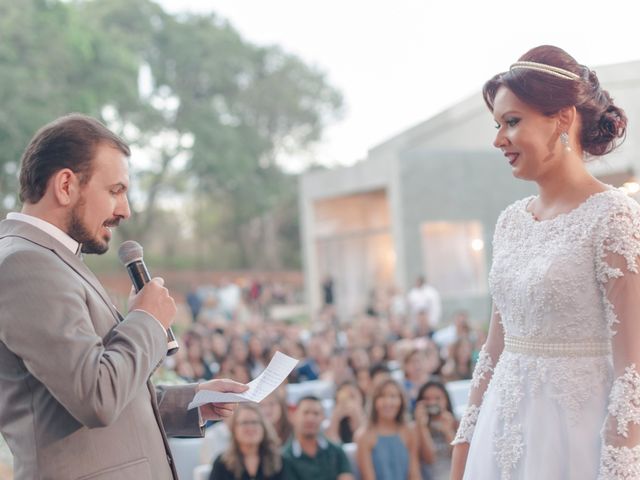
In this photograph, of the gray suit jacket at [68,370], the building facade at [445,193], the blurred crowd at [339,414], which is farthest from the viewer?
the building facade at [445,193]

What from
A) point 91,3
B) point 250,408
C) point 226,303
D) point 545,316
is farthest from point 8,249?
point 91,3

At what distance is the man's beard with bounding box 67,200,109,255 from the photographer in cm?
210

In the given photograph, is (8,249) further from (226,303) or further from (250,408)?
(226,303)

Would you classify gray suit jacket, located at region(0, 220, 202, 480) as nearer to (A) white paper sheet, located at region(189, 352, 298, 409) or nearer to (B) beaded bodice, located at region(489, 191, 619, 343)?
(A) white paper sheet, located at region(189, 352, 298, 409)

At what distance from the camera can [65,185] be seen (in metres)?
2.07

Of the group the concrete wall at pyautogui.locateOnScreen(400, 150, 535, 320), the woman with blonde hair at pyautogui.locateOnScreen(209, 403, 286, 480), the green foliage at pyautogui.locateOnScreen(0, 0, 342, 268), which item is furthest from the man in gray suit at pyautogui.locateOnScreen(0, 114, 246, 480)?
the concrete wall at pyautogui.locateOnScreen(400, 150, 535, 320)

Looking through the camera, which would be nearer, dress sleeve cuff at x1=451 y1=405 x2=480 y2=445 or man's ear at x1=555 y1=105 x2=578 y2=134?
man's ear at x1=555 y1=105 x2=578 y2=134

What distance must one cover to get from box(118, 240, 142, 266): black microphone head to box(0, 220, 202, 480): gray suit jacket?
127 mm

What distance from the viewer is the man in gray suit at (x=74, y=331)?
1880 millimetres

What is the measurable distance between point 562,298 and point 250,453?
3.31 m

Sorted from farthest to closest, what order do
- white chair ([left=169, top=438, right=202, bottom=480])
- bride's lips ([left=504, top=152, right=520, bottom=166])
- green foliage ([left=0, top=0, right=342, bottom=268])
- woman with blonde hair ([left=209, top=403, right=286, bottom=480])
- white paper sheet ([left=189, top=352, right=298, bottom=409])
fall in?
green foliage ([left=0, top=0, right=342, bottom=268]) < white chair ([left=169, top=438, right=202, bottom=480]) < woman with blonde hair ([left=209, top=403, right=286, bottom=480]) < bride's lips ([left=504, top=152, right=520, bottom=166]) < white paper sheet ([left=189, top=352, right=298, bottom=409])

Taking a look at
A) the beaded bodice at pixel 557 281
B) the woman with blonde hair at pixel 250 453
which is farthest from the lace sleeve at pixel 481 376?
the woman with blonde hair at pixel 250 453

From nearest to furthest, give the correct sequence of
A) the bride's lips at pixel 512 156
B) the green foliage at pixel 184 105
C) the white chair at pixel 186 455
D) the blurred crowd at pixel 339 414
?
1. the bride's lips at pixel 512 156
2. the blurred crowd at pixel 339 414
3. the white chair at pixel 186 455
4. the green foliage at pixel 184 105

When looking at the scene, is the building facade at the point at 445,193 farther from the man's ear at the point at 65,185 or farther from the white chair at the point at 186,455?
the man's ear at the point at 65,185
